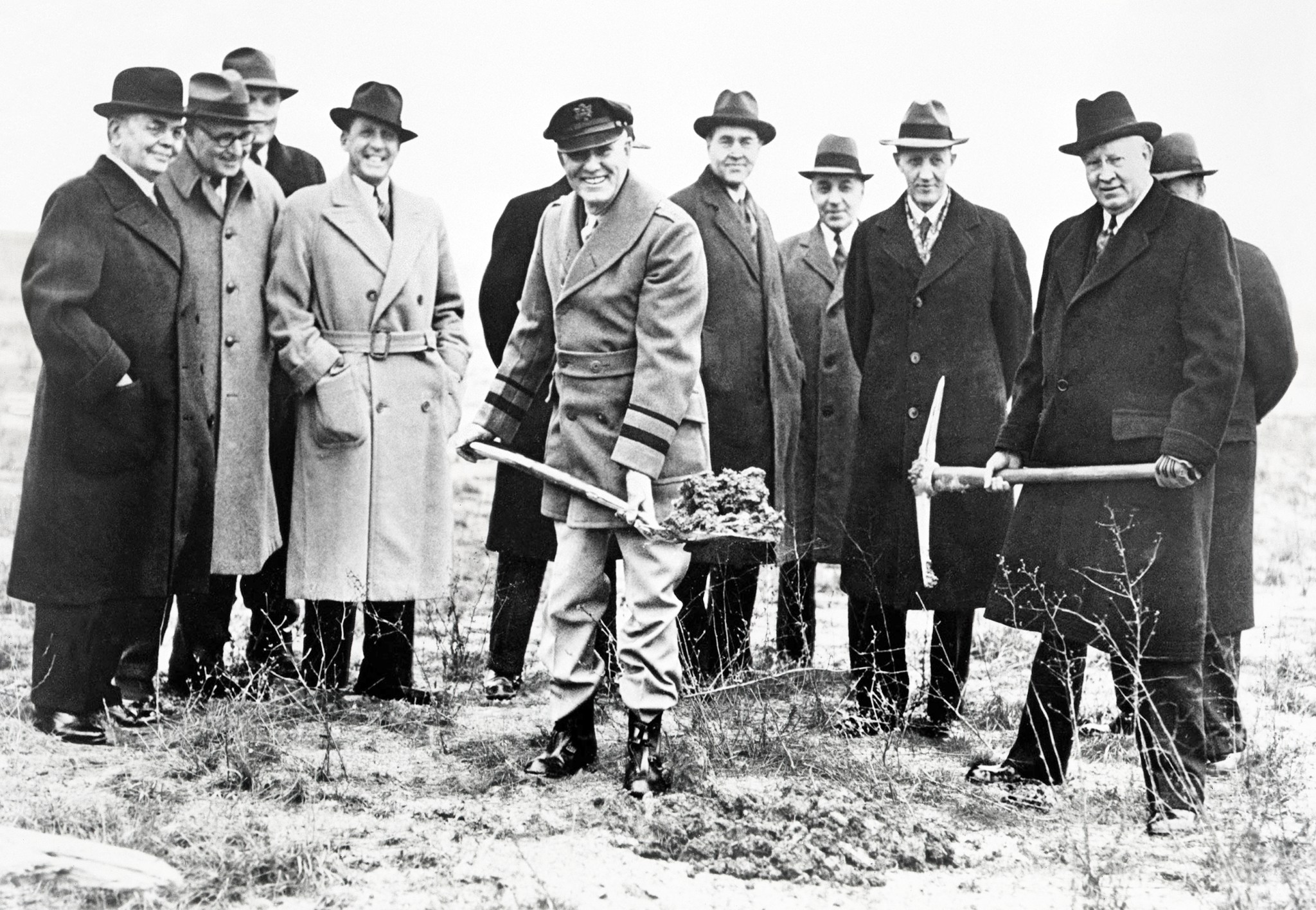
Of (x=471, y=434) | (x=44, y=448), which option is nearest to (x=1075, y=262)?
(x=471, y=434)

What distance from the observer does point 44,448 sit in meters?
5.51

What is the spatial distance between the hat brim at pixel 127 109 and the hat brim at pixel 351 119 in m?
→ 0.73

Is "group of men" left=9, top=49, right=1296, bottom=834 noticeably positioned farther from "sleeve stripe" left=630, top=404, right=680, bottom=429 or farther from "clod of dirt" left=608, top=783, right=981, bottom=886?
"clod of dirt" left=608, top=783, right=981, bottom=886

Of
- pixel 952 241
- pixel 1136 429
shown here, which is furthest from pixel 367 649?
pixel 1136 429

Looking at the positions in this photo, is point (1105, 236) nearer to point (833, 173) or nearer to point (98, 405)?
point (833, 173)

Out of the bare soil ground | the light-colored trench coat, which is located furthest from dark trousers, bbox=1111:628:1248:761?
the light-colored trench coat

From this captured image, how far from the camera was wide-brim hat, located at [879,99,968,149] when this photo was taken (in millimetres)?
6148

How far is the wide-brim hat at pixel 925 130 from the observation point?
6.15 metres

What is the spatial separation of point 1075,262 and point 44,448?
385 cm

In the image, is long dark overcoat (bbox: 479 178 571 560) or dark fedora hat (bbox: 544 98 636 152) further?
long dark overcoat (bbox: 479 178 571 560)

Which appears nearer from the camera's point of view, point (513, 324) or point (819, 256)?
point (513, 324)

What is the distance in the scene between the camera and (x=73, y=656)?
18.2 ft

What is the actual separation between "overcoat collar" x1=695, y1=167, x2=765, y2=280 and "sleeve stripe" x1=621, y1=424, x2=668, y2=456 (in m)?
1.89

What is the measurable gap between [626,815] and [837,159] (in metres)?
4.49
